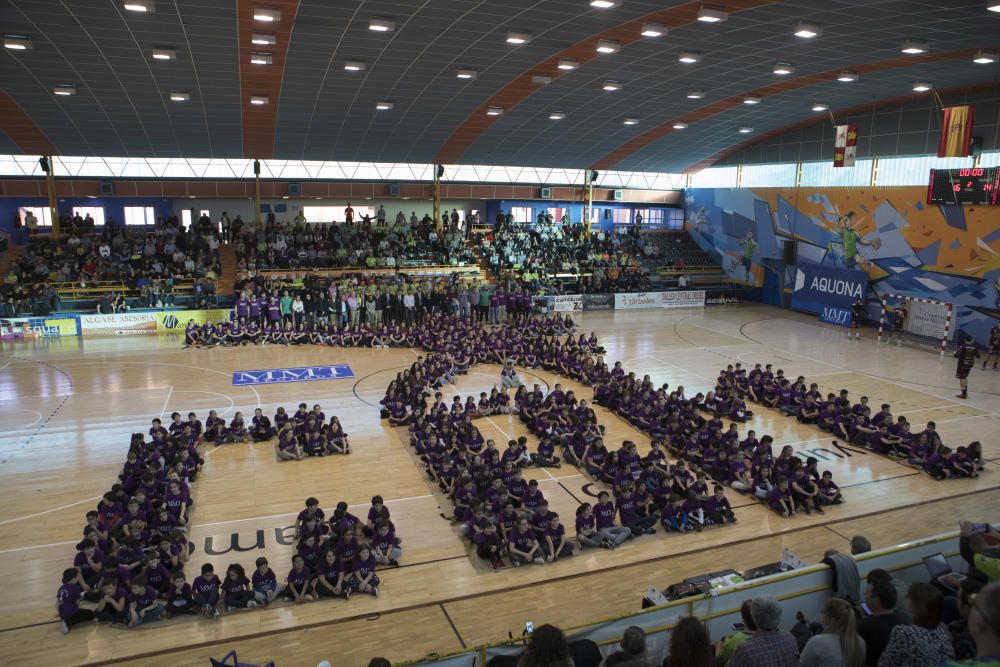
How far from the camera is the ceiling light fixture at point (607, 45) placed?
77.6 ft

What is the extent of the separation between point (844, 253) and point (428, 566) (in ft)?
111

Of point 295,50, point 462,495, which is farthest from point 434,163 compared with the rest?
point 462,495

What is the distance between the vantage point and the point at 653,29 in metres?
21.7

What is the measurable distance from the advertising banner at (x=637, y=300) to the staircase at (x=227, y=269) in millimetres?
22294

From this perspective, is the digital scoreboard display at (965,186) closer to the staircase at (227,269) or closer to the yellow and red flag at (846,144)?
the yellow and red flag at (846,144)

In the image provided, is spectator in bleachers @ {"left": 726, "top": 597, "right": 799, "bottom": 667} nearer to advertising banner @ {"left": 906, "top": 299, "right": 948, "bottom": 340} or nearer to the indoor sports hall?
the indoor sports hall

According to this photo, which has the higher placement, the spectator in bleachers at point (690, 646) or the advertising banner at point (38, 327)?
the spectator in bleachers at point (690, 646)

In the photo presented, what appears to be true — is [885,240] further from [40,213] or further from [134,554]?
[40,213]

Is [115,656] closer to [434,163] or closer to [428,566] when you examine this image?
[428,566]

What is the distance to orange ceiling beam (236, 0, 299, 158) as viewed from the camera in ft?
65.3

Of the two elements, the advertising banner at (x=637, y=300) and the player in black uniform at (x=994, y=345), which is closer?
the player in black uniform at (x=994, y=345)

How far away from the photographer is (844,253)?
38000mm

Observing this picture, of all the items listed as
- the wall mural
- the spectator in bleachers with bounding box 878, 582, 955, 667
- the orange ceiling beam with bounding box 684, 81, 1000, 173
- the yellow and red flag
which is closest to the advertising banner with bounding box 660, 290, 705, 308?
the wall mural

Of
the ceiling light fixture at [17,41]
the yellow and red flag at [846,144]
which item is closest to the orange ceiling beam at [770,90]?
the yellow and red flag at [846,144]
